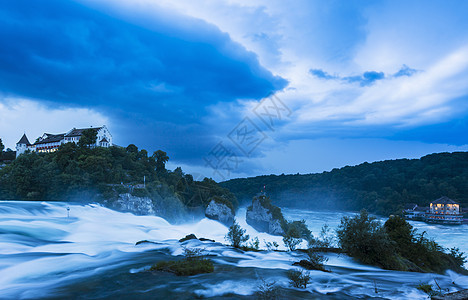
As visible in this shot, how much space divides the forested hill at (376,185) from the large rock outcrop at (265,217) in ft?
191

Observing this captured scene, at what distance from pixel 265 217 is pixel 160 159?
43798 millimetres

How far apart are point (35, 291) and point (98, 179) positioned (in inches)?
1961

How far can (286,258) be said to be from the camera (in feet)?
54.4

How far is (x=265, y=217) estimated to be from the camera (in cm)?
5922

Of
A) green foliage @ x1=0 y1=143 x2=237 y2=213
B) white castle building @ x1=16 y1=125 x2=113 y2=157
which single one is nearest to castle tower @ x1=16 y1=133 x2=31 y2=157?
white castle building @ x1=16 y1=125 x2=113 y2=157

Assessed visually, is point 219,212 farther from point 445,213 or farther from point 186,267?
point 445,213

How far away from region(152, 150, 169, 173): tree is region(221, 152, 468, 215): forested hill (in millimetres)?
62516

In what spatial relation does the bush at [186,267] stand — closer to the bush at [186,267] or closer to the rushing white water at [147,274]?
the bush at [186,267]

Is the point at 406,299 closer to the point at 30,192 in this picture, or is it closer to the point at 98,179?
the point at 98,179

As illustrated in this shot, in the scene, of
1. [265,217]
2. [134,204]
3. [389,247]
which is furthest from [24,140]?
[389,247]

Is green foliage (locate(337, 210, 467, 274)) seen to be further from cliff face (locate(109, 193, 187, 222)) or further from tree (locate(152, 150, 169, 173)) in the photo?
tree (locate(152, 150, 169, 173))

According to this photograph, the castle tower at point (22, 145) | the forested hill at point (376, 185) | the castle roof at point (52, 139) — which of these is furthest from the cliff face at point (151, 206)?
the forested hill at point (376, 185)

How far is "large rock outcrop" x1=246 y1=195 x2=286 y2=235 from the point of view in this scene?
57.1 meters

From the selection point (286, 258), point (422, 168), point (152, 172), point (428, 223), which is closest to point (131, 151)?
point (152, 172)
